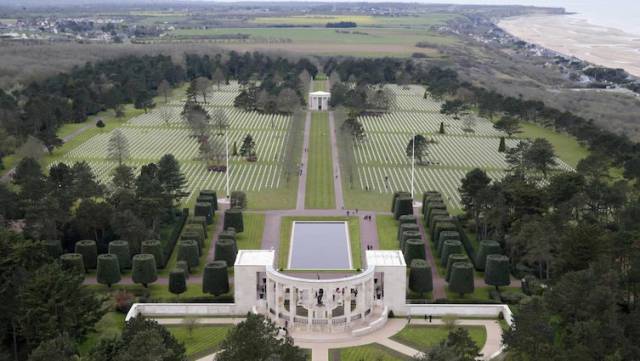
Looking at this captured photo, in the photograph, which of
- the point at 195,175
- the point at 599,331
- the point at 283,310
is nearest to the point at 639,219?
the point at 599,331

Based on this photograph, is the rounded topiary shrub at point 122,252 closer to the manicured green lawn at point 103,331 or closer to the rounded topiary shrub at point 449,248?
the manicured green lawn at point 103,331

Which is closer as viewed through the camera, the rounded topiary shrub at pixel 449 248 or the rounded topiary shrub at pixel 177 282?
the rounded topiary shrub at pixel 177 282

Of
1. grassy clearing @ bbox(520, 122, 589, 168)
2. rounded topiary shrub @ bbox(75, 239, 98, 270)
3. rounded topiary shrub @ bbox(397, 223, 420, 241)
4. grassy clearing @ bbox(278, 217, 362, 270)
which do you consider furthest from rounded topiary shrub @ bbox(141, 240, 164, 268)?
grassy clearing @ bbox(520, 122, 589, 168)

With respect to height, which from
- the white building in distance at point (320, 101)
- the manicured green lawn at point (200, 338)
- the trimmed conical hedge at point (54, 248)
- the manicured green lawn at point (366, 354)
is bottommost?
the white building in distance at point (320, 101)

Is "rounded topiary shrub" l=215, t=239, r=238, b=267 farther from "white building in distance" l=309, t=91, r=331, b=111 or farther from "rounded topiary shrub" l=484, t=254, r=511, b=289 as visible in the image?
"white building in distance" l=309, t=91, r=331, b=111

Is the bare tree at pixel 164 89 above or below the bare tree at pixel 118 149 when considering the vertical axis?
below

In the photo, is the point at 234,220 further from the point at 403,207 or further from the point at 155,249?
the point at 403,207

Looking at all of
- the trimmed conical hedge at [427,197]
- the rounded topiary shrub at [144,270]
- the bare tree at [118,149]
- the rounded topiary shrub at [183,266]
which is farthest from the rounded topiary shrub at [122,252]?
the bare tree at [118,149]
